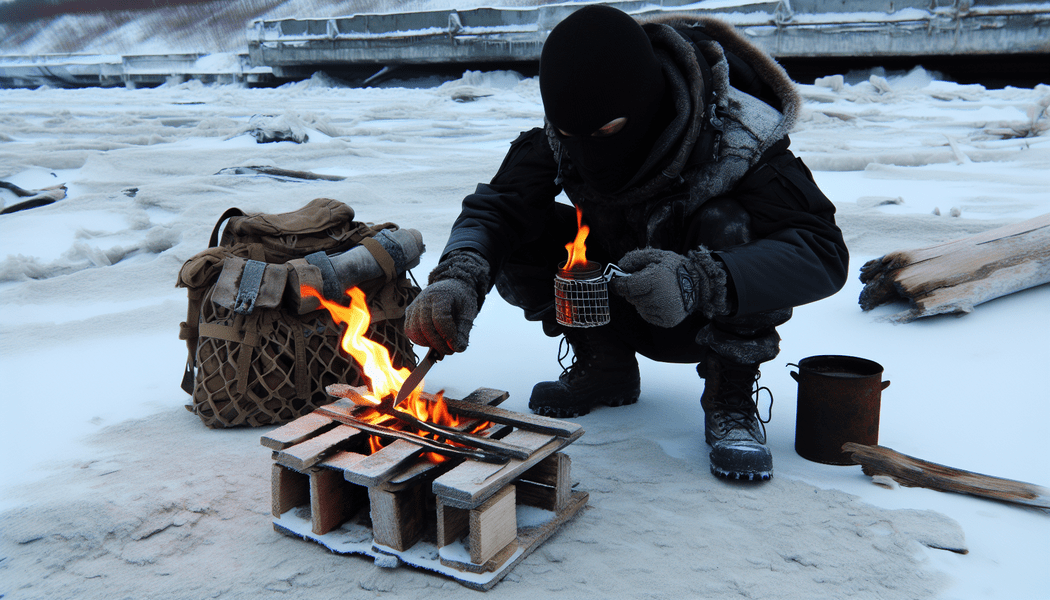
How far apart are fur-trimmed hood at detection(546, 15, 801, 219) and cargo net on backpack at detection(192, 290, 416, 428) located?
117 centimetres

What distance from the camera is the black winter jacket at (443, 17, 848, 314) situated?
6.59 ft

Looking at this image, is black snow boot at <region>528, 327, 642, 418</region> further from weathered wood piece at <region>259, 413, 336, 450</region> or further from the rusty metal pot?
weathered wood piece at <region>259, 413, 336, 450</region>

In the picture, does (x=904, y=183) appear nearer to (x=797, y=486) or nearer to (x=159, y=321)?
(x=797, y=486)

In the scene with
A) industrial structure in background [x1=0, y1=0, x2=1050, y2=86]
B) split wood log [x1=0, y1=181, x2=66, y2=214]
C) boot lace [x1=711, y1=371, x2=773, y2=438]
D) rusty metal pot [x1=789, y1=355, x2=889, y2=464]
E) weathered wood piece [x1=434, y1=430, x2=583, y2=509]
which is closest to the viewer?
weathered wood piece [x1=434, y1=430, x2=583, y2=509]

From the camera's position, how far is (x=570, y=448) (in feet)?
7.84

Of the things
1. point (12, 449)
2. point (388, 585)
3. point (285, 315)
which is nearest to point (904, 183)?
point (285, 315)

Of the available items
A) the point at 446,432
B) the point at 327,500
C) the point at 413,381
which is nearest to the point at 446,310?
the point at 413,381

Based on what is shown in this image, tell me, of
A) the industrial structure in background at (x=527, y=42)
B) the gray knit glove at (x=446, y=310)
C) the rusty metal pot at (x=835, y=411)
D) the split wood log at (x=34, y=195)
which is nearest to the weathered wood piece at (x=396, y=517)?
the gray knit glove at (x=446, y=310)

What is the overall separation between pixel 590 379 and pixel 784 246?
0.92 metres

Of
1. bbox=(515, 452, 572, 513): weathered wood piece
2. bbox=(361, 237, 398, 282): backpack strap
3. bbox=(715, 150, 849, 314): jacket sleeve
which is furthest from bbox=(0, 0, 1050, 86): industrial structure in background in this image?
bbox=(515, 452, 572, 513): weathered wood piece

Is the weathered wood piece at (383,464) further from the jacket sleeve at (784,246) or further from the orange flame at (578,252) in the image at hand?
the jacket sleeve at (784,246)

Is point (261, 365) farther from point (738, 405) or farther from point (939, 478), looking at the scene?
point (939, 478)

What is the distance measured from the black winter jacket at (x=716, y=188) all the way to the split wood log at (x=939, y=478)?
20.0 inches

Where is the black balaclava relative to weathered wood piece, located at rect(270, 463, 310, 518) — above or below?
above
